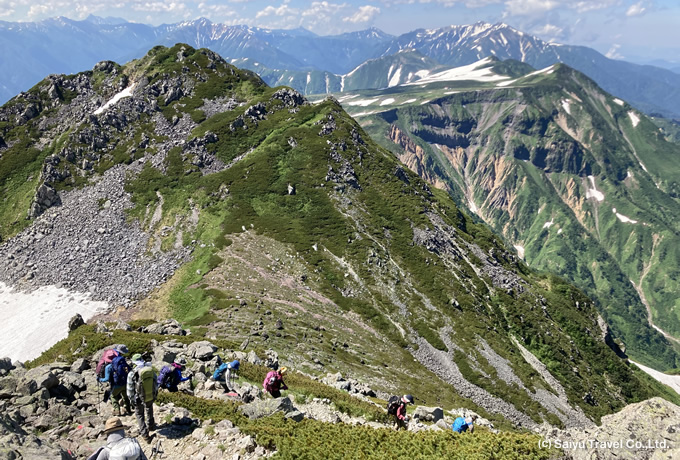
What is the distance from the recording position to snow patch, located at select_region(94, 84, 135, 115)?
123363mm

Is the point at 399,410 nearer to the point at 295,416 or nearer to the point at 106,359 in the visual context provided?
the point at 295,416

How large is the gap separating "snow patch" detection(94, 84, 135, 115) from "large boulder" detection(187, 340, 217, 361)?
119709 mm

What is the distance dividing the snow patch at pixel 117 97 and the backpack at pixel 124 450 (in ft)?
460

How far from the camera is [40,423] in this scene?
1706 centimetres

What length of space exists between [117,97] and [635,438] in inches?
6091

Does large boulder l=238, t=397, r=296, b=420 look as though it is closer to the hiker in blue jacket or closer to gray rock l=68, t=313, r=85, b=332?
the hiker in blue jacket

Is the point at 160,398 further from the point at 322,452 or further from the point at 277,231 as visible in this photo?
the point at 277,231

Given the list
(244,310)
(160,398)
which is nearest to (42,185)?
(244,310)

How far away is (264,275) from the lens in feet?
237

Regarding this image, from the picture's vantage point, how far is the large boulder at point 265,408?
68.6ft

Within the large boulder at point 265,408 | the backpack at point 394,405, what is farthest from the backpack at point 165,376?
the backpack at point 394,405

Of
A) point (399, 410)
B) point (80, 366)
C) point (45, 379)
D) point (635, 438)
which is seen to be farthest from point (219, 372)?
point (635, 438)

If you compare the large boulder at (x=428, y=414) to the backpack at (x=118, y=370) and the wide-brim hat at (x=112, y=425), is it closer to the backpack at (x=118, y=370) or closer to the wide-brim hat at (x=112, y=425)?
the backpack at (x=118, y=370)

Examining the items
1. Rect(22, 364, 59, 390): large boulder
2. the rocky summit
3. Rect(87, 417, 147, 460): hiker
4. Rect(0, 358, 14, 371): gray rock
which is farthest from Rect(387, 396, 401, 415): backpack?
Rect(0, 358, 14, 371): gray rock
